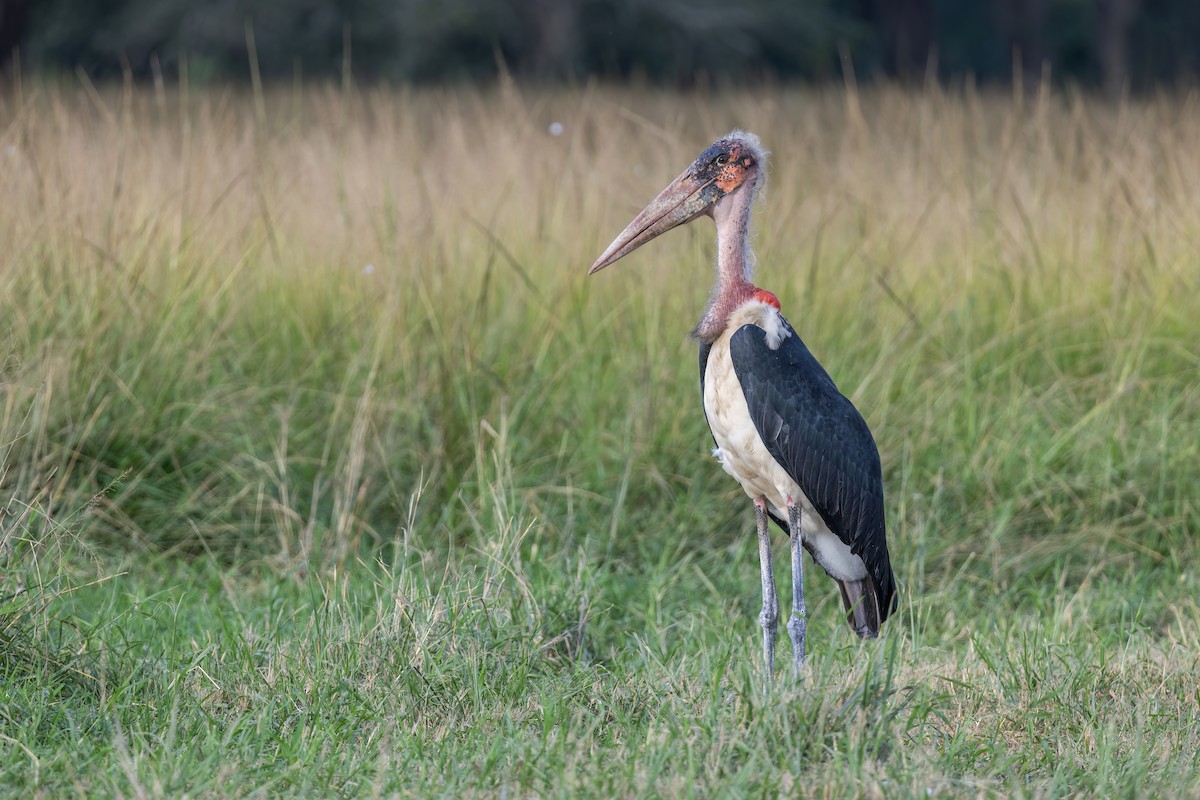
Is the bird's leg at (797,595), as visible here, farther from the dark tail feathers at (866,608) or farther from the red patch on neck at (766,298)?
the red patch on neck at (766,298)

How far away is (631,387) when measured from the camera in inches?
187

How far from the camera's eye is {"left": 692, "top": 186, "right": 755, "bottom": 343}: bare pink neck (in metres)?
3.34

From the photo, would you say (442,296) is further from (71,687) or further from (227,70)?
(227,70)

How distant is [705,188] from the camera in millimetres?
3449

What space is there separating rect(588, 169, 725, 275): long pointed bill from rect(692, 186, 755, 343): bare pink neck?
0.04m

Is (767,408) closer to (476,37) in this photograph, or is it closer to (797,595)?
(797,595)

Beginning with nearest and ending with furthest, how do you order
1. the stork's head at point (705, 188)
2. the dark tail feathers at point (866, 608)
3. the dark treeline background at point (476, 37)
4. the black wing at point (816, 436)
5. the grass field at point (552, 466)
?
the grass field at point (552, 466) < the black wing at point (816, 436) < the stork's head at point (705, 188) < the dark tail feathers at point (866, 608) < the dark treeline background at point (476, 37)

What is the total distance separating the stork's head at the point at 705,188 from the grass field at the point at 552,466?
29.8 inches

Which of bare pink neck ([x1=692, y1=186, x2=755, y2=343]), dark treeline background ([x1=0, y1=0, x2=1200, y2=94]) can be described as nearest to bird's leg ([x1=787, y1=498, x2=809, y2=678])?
bare pink neck ([x1=692, y1=186, x2=755, y2=343])

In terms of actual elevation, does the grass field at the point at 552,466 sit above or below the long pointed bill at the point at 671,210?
below

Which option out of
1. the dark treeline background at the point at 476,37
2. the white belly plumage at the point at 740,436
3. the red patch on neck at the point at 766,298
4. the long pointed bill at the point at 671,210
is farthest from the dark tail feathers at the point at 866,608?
the dark treeline background at the point at 476,37

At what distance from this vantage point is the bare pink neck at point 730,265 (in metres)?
3.34

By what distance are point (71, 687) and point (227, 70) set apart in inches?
543

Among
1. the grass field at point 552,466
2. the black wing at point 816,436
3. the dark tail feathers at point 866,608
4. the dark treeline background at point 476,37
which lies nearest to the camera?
the grass field at point 552,466
